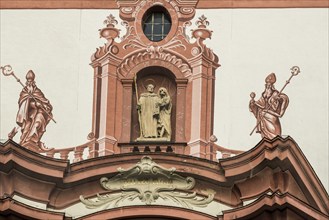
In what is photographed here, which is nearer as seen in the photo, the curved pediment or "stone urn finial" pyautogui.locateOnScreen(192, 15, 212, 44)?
the curved pediment

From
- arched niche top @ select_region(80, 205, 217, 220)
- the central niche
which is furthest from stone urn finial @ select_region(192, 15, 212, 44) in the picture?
arched niche top @ select_region(80, 205, 217, 220)

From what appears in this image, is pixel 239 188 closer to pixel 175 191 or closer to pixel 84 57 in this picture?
pixel 175 191

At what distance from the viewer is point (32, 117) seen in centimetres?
3388

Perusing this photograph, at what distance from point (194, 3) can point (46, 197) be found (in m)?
3.91

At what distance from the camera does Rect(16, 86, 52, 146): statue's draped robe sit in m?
33.6

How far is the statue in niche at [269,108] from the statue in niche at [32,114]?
3002 mm

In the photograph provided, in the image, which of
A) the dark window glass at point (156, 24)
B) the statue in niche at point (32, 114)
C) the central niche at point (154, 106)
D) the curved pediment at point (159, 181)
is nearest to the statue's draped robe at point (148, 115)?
the central niche at point (154, 106)

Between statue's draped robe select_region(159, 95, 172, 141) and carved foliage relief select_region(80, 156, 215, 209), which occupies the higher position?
statue's draped robe select_region(159, 95, 172, 141)

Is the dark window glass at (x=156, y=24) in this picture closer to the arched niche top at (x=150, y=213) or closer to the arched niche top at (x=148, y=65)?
the arched niche top at (x=148, y=65)

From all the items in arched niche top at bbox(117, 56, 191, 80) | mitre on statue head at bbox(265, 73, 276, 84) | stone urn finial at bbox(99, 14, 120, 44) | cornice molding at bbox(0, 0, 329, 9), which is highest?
cornice molding at bbox(0, 0, 329, 9)

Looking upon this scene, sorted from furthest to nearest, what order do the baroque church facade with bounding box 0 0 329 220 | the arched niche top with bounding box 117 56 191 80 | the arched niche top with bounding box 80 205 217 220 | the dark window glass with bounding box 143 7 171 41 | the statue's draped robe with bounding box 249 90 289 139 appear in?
the dark window glass with bounding box 143 7 171 41, the arched niche top with bounding box 117 56 191 80, the statue's draped robe with bounding box 249 90 289 139, the arched niche top with bounding box 80 205 217 220, the baroque church facade with bounding box 0 0 329 220

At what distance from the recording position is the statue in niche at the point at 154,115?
110 feet

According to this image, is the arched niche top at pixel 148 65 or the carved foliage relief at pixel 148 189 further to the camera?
the arched niche top at pixel 148 65

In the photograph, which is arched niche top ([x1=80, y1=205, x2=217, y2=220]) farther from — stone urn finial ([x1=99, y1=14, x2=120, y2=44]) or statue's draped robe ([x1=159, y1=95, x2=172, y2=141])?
stone urn finial ([x1=99, y1=14, x2=120, y2=44])
